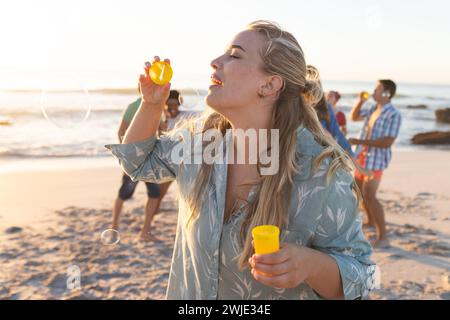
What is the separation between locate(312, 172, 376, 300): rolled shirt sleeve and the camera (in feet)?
5.86

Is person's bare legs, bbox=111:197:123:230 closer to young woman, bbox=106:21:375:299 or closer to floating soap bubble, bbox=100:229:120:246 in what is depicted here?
floating soap bubble, bbox=100:229:120:246

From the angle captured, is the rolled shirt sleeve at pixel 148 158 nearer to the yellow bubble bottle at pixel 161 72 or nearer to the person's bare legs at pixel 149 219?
the yellow bubble bottle at pixel 161 72

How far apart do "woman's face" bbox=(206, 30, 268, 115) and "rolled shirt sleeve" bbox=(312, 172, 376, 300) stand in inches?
19.8

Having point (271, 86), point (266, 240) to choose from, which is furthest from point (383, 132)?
point (266, 240)

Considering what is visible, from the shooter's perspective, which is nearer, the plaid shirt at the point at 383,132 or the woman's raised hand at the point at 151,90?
the woman's raised hand at the point at 151,90

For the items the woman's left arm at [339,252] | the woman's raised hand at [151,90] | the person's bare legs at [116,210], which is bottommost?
the person's bare legs at [116,210]

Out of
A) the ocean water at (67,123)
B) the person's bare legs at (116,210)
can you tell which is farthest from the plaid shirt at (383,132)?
the person's bare legs at (116,210)

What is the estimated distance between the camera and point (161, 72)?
2137 mm

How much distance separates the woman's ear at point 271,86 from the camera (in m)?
2.10

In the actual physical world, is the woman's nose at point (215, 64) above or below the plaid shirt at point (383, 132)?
above

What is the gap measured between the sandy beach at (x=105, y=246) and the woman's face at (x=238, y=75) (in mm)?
2719

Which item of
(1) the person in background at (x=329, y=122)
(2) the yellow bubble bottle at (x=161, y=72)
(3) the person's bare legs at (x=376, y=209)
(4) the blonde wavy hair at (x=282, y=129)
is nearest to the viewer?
(4) the blonde wavy hair at (x=282, y=129)
